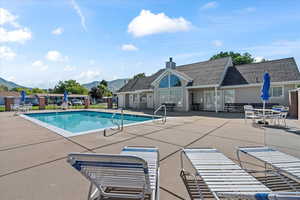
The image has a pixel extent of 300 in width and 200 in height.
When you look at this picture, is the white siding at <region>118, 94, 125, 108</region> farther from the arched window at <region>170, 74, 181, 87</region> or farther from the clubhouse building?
the arched window at <region>170, 74, 181, 87</region>

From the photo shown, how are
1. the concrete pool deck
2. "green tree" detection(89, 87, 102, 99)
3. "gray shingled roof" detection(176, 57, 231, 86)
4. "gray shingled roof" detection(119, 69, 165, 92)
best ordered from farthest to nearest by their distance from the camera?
"green tree" detection(89, 87, 102, 99)
"gray shingled roof" detection(119, 69, 165, 92)
"gray shingled roof" detection(176, 57, 231, 86)
the concrete pool deck

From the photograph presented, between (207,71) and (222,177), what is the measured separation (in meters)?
16.0

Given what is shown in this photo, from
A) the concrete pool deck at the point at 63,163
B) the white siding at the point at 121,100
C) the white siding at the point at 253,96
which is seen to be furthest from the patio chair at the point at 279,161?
the white siding at the point at 121,100

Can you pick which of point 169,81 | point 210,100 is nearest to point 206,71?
point 210,100

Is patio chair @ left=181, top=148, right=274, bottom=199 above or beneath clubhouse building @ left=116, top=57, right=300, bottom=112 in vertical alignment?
beneath

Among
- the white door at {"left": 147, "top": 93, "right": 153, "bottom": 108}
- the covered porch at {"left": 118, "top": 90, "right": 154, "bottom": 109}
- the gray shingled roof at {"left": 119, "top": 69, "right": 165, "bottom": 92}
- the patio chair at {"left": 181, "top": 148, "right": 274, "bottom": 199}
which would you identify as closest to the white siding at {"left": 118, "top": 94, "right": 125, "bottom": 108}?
the covered porch at {"left": 118, "top": 90, "right": 154, "bottom": 109}

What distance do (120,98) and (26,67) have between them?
1286 cm

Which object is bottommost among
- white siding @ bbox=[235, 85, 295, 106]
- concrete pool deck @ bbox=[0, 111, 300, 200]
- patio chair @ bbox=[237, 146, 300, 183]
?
concrete pool deck @ bbox=[0, 111, 300, 200]

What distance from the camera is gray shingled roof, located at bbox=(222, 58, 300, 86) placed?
12188 millimetres

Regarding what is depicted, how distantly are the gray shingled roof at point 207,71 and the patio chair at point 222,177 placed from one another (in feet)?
42.4

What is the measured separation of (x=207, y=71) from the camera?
640 inches

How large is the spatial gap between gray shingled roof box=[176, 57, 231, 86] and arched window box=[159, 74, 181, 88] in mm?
1865

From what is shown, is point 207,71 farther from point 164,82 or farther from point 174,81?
point 164,82

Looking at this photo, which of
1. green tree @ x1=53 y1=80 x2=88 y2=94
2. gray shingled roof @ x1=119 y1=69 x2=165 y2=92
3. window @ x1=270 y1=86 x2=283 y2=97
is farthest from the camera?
green tree @ x1=53 y1=80 x2=88 y2=94
